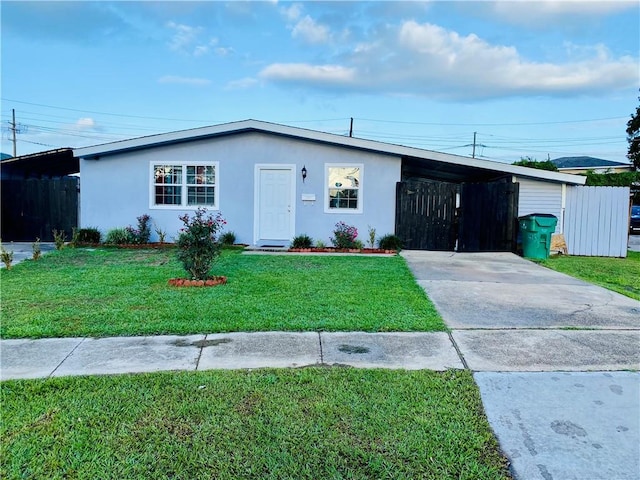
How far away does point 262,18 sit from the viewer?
35.7ft

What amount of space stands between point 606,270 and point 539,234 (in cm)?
190

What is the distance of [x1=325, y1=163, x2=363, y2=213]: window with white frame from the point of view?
486 inches

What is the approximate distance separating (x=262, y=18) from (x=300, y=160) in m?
3.71

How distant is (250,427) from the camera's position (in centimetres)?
263

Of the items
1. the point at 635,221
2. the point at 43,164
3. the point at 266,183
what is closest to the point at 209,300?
the point at 266,183

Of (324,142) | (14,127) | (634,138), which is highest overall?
(14,127)

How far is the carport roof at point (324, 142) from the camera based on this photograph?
11.7 meters

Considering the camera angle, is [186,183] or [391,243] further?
[186,183]

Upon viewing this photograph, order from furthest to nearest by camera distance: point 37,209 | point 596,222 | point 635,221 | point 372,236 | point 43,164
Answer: point 635,221
point 43,164
point 37,209
point 372,236
point 596,222

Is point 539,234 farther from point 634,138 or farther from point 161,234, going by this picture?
point 634,138

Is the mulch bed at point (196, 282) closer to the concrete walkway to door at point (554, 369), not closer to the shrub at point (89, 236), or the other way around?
the concrete walkway to door at point (554, 369)

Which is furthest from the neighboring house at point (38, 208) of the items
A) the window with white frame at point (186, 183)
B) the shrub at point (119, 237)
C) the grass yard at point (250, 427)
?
the grass yard at point (250, 427)

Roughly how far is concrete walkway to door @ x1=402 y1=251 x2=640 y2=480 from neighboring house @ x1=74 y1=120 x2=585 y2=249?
5.48 meters

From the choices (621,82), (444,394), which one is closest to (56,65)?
(444,394)
